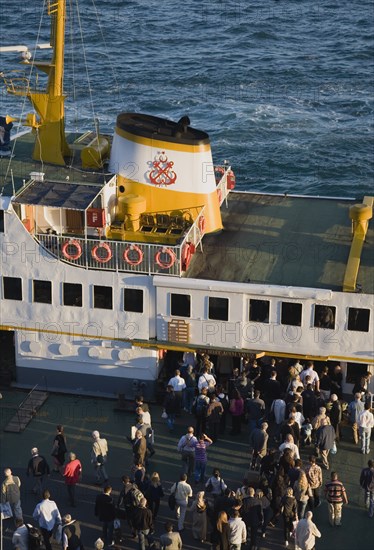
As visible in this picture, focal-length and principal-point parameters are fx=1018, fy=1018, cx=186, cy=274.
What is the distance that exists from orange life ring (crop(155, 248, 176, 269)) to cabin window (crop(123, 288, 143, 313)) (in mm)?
1179

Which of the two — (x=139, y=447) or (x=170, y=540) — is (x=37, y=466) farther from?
(x=170, y=540)

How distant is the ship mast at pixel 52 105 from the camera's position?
3288 centimetres

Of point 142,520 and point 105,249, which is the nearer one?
point 142,520

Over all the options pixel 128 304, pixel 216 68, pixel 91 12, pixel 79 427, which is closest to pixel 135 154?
pixel 128 304

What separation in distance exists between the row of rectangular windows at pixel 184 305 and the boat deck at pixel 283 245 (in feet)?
2.36

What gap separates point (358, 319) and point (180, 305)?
532 centimetres

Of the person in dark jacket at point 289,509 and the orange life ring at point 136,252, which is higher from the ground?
the orange life ring at point 136,252

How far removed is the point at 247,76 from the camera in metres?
74.4

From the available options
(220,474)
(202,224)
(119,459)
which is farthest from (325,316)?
(119,459)

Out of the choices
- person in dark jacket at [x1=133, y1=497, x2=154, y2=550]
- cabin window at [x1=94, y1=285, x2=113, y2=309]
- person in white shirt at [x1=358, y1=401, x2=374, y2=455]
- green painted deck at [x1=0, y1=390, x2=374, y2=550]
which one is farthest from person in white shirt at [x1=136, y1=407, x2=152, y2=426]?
person in white shirt at [x1=358, y1=401, x2=374, y2=455]

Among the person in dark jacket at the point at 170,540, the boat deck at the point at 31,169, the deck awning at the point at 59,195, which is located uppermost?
the deck awning at the point at 59,195

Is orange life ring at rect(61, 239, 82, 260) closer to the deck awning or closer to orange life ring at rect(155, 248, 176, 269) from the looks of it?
the deck awning

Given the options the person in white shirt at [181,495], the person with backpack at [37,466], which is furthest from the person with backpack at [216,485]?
the person with backpack at [37,466]

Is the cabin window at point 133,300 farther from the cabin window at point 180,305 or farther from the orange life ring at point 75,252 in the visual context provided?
the orange life ring at point 75,252
